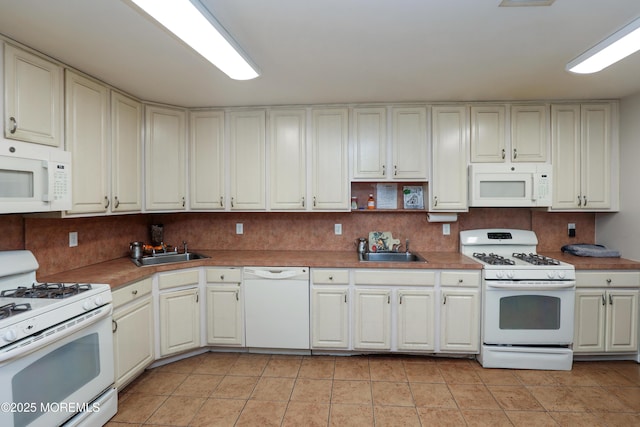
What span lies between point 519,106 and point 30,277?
4.00m

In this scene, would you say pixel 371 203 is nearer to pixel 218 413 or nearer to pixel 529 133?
pixel 529 133

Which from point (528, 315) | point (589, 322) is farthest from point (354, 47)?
point (589, 322)

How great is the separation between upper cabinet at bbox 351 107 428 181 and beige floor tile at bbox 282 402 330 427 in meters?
1.92

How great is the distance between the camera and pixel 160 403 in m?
2.36

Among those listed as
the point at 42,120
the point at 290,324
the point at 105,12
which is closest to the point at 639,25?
the point at 105,12

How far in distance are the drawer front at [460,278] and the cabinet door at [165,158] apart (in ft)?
8.15

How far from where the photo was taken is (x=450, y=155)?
10.4 feet

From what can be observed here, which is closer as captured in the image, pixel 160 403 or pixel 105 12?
pixel 105 12

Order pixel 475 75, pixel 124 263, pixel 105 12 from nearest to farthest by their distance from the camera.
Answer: pixel 105 12, pixel 475 75, pixel 124 263

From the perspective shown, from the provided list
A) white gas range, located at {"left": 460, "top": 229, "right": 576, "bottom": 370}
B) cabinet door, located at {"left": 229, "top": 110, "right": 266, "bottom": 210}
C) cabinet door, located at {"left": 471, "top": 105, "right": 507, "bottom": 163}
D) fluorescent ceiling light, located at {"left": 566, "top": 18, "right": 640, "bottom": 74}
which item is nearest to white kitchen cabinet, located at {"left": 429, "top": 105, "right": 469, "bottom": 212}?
cabinet door, located at {"left": 471, "top": 105, "right": 507, "bottom": 163}

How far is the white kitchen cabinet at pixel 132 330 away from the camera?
2.34 meters

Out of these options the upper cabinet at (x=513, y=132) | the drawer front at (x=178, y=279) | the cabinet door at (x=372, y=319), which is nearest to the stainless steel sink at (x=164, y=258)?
the drawer front at (x=178, y=279)

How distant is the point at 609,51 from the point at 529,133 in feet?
3.84

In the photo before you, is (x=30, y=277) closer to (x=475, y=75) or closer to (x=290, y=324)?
(x=290, y=324)
